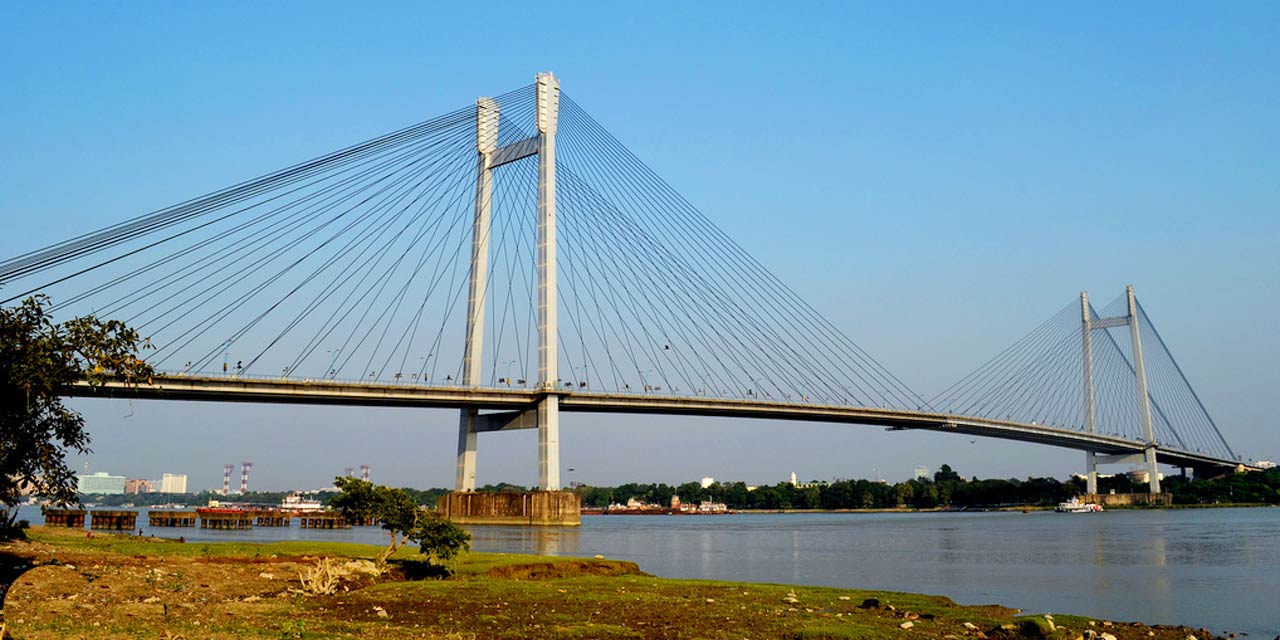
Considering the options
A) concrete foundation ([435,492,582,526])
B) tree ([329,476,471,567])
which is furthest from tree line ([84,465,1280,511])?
tree ([329,476,471,567])

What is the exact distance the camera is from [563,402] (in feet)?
249

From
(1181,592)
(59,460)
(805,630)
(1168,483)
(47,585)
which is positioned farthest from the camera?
(1168,483)

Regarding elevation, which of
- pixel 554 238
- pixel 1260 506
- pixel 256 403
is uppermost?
pixel 554 238

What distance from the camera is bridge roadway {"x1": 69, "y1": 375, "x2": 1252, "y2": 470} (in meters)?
63.2

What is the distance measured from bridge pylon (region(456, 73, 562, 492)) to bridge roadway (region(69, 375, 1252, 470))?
4.65 feet

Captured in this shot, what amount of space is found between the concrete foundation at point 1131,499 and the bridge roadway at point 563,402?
23055 mm

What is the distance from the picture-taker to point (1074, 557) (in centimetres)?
4306

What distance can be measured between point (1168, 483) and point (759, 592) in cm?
14585

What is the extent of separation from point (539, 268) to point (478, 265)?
20.1 ft

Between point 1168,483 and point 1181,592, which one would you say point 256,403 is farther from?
point 1168,483

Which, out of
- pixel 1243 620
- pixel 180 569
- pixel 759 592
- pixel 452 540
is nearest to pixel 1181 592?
pixel 1243 620

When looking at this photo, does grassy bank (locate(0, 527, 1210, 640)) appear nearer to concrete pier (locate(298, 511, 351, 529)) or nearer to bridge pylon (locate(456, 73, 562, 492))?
bridge pylon (locate(456, 73, 562, 492))

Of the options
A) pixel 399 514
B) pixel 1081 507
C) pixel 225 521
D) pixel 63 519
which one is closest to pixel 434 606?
pixel 399 514

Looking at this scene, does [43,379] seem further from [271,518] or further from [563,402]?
[271,518]
